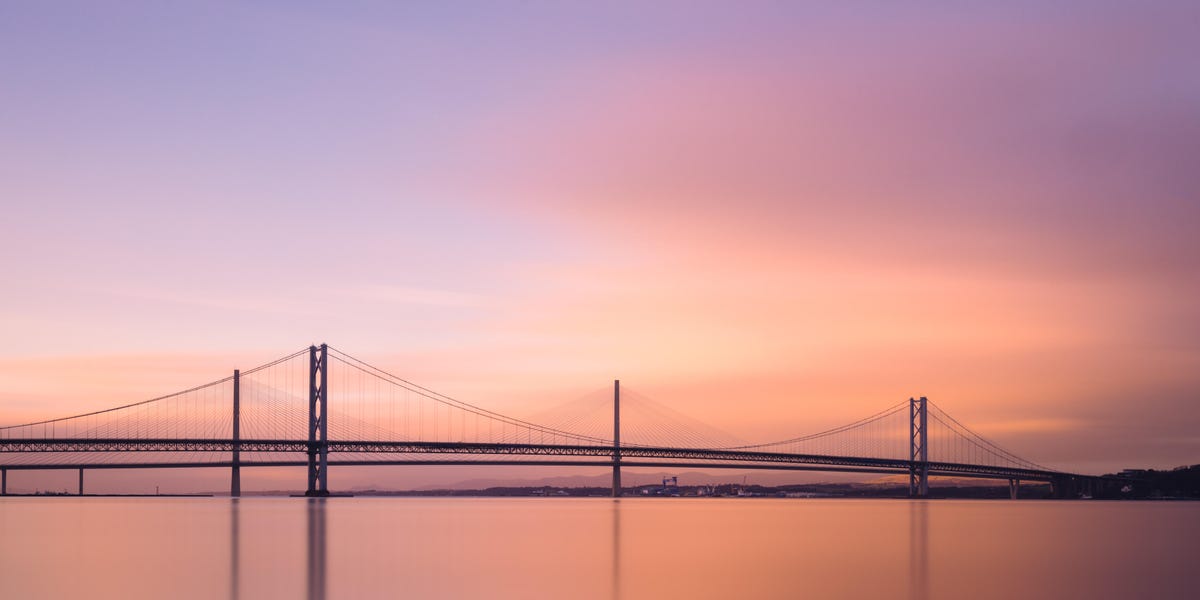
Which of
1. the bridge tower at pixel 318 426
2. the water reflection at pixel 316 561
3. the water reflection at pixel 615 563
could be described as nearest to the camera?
the water reflection at pixel 316 561

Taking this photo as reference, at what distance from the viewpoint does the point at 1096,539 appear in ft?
105

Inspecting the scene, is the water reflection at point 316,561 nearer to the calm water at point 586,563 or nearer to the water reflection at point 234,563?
the calm water at point 586,563

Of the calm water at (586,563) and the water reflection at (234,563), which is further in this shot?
the calm water at (586,563)

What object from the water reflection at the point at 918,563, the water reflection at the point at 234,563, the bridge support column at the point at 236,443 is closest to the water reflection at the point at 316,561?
the water reflection at the point at 234,563

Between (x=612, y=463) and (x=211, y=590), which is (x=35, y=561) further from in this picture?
(x=612, y=463)

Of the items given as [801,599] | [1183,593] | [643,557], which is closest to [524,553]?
[643,557]

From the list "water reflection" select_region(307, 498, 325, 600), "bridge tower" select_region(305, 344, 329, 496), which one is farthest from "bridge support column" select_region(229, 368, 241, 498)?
"water reflection" select_region(307, 498, 325, 600)

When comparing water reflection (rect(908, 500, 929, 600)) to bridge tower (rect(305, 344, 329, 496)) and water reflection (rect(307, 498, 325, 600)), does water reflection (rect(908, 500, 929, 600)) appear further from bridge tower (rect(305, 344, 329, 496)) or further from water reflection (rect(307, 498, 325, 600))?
bridge tower (rect(305, 344, 329, 496))

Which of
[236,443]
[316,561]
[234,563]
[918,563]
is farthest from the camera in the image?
[236,443]

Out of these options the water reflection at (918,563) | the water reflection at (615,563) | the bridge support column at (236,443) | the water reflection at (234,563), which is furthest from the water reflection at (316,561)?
the bridge support column at (236,443)

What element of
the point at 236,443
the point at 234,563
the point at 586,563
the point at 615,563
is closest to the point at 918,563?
the point at 615,563

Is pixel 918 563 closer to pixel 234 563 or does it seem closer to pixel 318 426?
pixel 234 563

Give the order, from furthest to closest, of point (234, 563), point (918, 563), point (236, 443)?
1. point (236, 443)
2. point (918, 563)
3. point (234, 563)

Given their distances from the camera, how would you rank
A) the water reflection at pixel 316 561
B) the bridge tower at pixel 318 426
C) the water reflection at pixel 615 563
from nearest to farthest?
1. the water reflection at pixel 316 561
2. the water reflection at pixel 615 563
3. the bridge tower at pixel 318 426
